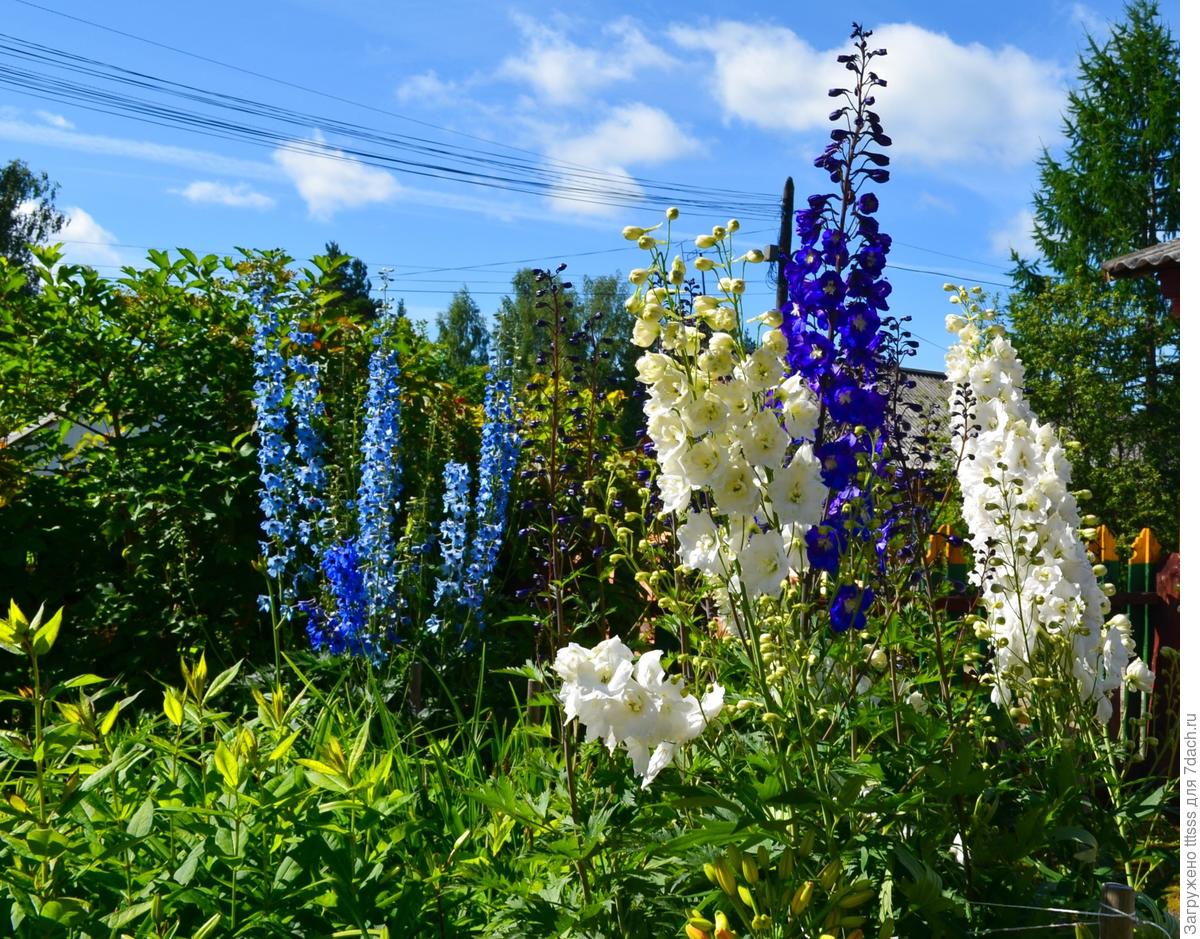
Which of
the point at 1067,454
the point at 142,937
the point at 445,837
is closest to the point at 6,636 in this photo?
the point at 142,937

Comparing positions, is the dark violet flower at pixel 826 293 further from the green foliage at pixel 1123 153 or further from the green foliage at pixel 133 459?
the green foliage at pixel 1123 153

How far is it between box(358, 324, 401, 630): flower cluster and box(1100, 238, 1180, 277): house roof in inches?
223

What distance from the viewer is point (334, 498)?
4426mm

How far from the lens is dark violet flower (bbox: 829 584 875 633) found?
221cm

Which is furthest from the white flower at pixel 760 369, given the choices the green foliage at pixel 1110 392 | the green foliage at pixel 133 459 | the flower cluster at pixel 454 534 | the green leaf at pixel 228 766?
the green foliage at pixel 1110 392

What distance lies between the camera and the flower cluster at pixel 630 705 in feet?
5.84

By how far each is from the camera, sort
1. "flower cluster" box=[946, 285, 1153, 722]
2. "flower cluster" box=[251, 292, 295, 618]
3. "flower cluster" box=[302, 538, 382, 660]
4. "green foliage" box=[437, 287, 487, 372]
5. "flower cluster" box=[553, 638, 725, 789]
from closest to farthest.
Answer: "flower cluster" box=[553, 638, 725, 789], "flower cluster" box=[946, 285, 1153, 722], "flower cluster" box=[302, 538, 382, 660], "flower cluster" box=[251, 292, 295, 618], "green foliage" box=[437, 287, 487, 372]

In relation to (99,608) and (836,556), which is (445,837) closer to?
(836,556)

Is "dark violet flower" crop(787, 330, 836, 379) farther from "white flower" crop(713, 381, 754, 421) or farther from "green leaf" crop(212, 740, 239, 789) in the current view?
"green leaf" crop(212, 740, 239, 789)

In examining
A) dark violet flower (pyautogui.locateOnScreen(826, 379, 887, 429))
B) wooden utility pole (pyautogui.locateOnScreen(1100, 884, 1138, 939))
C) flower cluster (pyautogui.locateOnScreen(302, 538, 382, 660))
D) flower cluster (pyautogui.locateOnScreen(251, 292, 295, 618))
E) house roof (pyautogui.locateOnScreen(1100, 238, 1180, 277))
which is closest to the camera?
wooden utility pole (pyautogui.locateOnScreen(1100, 884, 1138, 939))

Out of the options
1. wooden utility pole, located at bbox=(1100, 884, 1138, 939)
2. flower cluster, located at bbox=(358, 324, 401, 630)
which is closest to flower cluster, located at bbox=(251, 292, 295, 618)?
flower cluster, located at bbox=(358, 324, 401, 630)

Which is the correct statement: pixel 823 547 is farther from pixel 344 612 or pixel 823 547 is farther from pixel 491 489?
pixel 491 489

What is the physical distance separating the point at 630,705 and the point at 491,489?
110 inches

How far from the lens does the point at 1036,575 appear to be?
2768 mm
